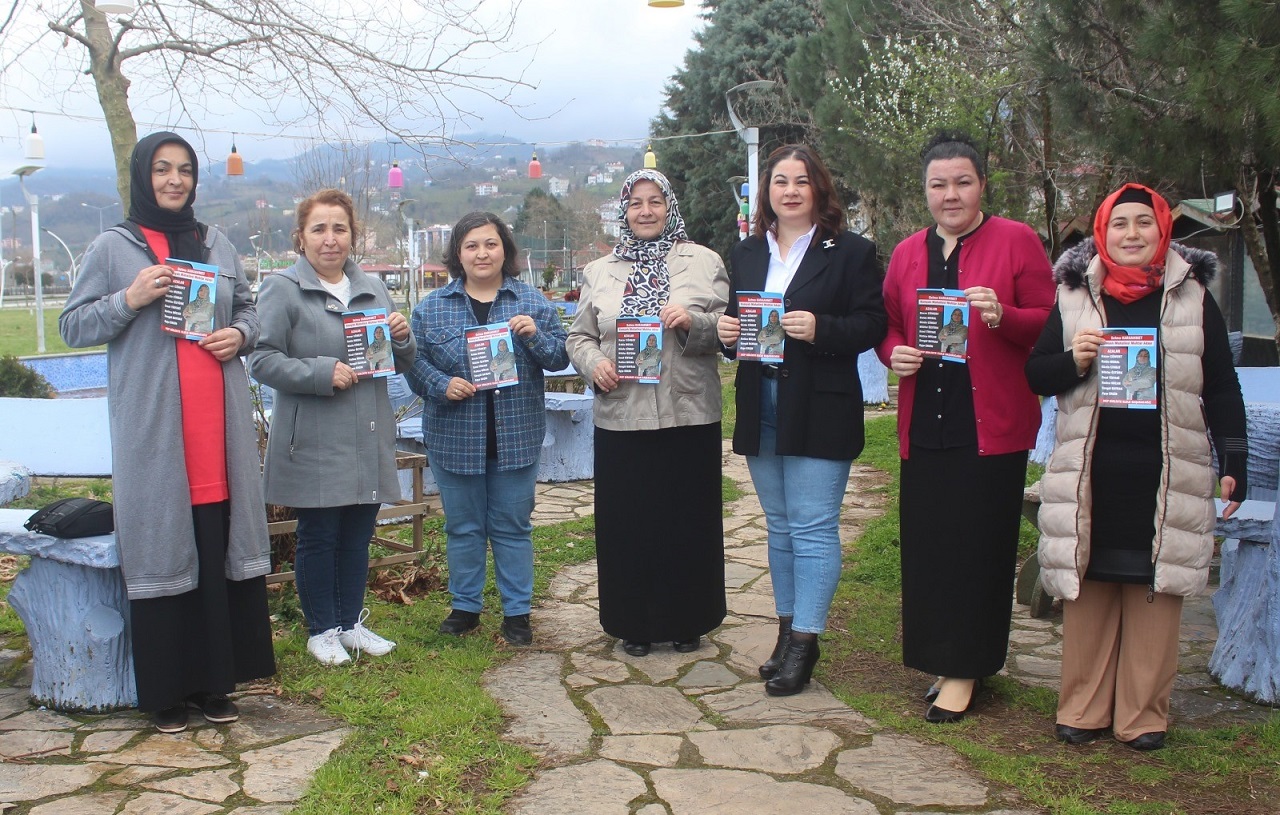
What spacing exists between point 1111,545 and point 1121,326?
738 mm

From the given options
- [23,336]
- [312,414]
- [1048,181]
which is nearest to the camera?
[312,414]

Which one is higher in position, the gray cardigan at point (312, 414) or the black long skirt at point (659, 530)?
the gray cardigan at point (312, 414)

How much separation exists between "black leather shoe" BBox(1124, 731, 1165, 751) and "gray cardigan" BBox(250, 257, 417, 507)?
9.88ft

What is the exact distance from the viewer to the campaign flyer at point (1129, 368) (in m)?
3.46

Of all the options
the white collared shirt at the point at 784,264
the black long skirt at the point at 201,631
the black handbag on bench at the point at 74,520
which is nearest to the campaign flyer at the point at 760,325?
the white collared shirt at the point at 784,264

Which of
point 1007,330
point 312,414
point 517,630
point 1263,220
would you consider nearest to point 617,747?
point 517,630

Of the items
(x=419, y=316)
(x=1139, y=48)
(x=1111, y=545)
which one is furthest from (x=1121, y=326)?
(x=419, y=316)

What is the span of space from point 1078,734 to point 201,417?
10.8 feet

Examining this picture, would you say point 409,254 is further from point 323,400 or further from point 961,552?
point 961,552

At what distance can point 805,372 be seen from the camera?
4.20 meters

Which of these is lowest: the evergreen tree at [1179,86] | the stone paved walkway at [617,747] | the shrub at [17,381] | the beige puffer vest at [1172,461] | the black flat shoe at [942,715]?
the stone paved walkway at [617,747]

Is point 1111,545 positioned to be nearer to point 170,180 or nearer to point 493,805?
point 493,805

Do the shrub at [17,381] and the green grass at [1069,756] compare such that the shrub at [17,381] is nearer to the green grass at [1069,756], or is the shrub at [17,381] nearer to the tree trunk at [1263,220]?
the green grass at [1069,756]

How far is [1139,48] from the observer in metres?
5.06
